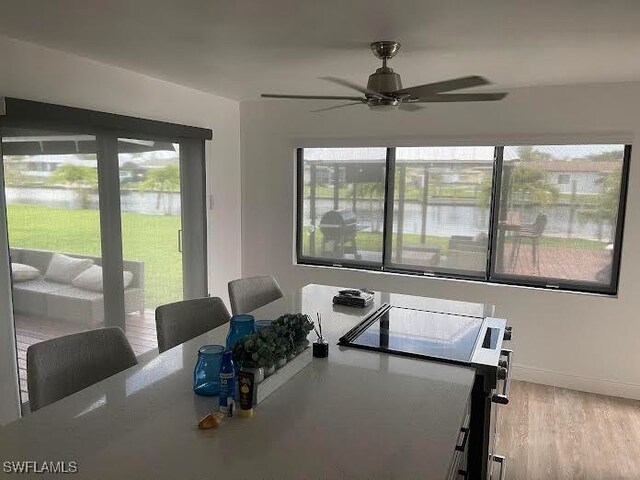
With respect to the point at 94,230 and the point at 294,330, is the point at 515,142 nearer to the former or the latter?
the point at 294,330

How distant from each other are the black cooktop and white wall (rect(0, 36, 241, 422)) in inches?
79.1

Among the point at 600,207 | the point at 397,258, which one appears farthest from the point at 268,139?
the point at 600,207

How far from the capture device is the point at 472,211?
3.98 m

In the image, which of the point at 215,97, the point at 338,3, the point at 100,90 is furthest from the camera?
the point at 215,97

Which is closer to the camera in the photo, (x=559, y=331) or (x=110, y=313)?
(x=110, y=313)

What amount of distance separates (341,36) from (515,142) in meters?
1.90

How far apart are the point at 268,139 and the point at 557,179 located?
8.17ft

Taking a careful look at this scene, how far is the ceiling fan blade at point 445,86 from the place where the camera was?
1923 millimetres

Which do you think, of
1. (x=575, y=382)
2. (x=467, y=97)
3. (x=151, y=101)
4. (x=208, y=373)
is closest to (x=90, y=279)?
(x=151, y=101)

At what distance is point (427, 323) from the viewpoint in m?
2.40

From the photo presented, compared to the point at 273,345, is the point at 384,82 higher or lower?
higher

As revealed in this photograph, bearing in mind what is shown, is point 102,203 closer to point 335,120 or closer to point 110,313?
point 110,313

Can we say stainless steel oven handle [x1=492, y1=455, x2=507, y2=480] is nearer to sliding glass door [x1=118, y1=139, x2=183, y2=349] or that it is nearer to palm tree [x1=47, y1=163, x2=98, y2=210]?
sliding glass door [x1=118, y1=139, x2=183, y2=349]

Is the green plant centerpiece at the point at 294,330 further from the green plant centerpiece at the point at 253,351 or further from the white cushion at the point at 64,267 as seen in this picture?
the white cushion at the point at 64,267
